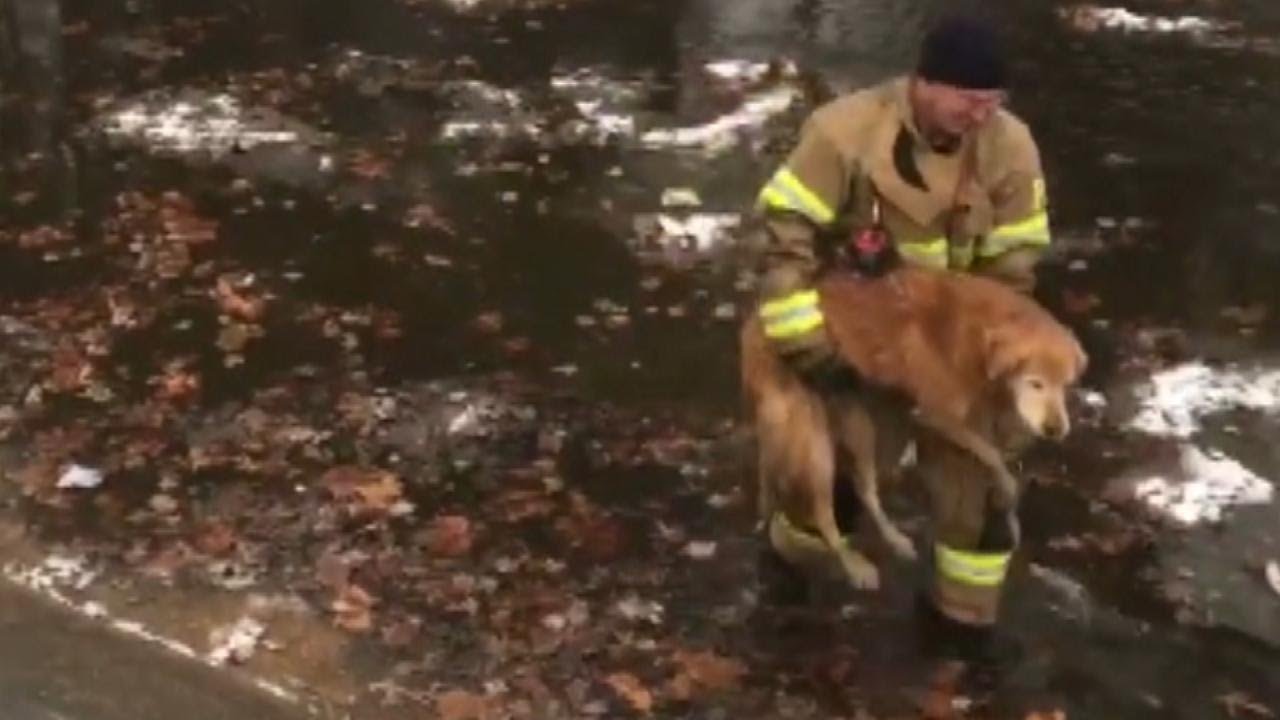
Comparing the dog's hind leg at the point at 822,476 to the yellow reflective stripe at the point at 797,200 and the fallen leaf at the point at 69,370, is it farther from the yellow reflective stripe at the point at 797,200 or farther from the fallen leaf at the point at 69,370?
the fallen leaf at the point at 69,370

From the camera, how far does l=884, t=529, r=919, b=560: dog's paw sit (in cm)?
541

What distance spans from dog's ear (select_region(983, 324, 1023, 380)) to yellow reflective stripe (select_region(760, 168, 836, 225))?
1.98ft

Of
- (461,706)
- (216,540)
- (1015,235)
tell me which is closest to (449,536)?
(216,540)

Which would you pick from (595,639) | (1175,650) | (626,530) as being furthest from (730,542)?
(1175,650)

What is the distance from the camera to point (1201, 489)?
6.34 meters

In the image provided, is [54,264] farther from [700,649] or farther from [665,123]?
[700,649]

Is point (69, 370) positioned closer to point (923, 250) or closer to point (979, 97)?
point (923, 250)

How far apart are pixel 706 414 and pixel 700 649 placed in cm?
153

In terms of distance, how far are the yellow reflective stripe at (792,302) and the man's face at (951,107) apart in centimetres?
57

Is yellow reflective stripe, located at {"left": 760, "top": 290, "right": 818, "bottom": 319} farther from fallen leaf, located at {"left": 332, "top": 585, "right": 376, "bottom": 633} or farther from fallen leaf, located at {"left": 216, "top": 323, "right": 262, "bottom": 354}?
fallen leaf, located at {"left": 216, "top": 323, "right": 262, "bottom": 354}

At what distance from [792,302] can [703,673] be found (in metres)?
1.31

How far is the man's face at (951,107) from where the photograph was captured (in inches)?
179

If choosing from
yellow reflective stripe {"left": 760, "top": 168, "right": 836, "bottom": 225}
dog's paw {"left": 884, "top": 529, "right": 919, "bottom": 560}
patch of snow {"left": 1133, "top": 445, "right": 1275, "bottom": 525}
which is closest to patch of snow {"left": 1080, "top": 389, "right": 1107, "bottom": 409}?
patch of snow {"left": 1133, "top": 445, "right": 1275, "bottom": 525}

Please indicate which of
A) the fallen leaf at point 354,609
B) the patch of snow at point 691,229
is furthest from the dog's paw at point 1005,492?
the patch of snow at point 691,229
